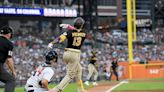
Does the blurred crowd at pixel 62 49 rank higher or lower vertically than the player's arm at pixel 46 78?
lower

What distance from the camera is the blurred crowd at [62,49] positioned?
30.5m

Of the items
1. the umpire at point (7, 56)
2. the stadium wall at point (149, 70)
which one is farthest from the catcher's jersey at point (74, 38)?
the stadium wall at point (149, 70)

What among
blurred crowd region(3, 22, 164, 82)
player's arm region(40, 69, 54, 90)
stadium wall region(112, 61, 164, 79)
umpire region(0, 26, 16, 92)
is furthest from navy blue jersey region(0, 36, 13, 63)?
stadium wall region(112, 61, 164, 79)

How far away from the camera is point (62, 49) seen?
32875 millimetres

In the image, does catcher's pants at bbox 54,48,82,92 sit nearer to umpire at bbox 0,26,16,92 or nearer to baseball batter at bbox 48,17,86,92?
baseball batter at bbox 48,17,86,92

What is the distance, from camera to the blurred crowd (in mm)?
30453

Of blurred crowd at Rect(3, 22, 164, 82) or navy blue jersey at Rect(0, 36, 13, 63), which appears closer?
navy blue jersey at Rect(0, 36, 13, 63)

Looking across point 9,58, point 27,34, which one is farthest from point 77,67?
point 27,34

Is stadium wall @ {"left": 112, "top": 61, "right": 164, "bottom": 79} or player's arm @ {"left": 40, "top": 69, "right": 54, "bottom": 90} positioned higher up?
player's arm @ {"left": 40, "top": 69, "right": 54, "bottom": 90}

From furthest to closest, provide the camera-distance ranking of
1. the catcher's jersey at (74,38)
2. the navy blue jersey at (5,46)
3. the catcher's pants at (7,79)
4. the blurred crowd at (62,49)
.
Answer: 1. the blurred crowd at (62,49)
2. the catcher's jersey at (74,38)
3. the catcher's pants at (7,79)
4. the navy blue jersey at (5,46)

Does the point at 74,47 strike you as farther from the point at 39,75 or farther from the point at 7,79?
the point at 39,75

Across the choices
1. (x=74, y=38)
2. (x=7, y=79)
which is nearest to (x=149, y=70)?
Answer: (x=74, y=38)

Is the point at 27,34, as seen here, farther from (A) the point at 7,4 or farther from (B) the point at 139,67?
(B) the point at 139,67

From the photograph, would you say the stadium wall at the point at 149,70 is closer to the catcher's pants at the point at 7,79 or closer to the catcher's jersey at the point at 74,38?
the catcher's jersey at the point at 74,38
